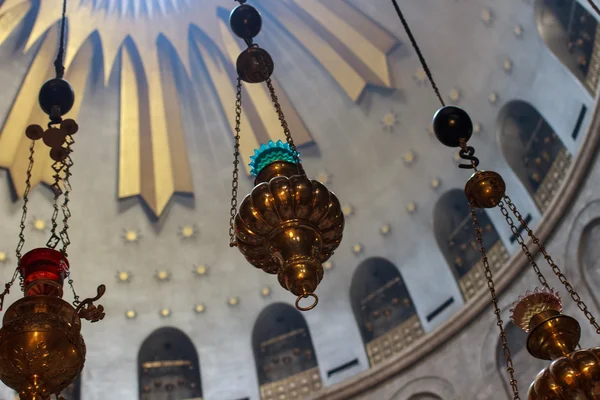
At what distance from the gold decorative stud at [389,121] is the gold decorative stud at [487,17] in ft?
6.66

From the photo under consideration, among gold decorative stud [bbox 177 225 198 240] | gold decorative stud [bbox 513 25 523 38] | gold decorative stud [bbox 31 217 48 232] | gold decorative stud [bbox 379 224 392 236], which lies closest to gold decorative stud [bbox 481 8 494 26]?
gold decorative stud [bbox 513 25 523 38]

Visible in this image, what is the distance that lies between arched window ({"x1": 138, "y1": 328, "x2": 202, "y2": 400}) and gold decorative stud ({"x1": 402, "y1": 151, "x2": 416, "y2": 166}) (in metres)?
4.48

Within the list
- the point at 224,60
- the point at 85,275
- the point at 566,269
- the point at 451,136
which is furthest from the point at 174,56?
the point at 451,136

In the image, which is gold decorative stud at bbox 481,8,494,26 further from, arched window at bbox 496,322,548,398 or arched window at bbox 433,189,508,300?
arched window at bbox 496,322,548,398

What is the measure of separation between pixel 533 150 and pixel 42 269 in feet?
23.9

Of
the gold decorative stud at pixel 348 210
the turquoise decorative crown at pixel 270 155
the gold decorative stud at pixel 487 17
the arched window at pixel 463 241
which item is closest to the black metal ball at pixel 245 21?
the turquoise decorative crown at pixel 270 155

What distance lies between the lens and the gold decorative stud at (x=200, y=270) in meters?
11.1

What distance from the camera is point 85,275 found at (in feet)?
35.0

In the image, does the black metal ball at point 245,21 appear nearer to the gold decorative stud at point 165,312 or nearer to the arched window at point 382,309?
the arched window at point 382,309

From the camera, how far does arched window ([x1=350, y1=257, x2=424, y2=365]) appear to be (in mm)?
9594

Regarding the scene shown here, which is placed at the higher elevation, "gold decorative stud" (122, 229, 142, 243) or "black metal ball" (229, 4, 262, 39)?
"gold decorative stud" (122, 229, 142, 243)

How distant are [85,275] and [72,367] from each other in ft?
26.5

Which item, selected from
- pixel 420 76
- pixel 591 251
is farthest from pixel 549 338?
pixel 420 76

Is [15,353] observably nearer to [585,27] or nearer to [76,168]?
[585,27]
